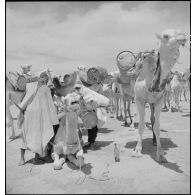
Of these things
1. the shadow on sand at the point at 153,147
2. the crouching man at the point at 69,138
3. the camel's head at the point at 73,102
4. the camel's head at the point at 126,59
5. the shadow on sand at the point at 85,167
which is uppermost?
the camel's head at the point at 126,59

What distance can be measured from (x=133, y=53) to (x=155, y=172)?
3.13m

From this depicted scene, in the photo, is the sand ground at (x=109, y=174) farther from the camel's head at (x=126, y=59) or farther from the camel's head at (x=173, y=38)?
the camel's head at (x=173, y=38)

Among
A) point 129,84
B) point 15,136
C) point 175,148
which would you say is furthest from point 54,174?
point 129,84

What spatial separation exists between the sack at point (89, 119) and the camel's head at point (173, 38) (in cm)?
312

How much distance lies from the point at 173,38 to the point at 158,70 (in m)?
0.75

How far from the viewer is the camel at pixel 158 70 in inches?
181

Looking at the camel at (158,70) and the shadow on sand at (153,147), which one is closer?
the camel at (158,70)

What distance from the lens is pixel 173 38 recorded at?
4.55m

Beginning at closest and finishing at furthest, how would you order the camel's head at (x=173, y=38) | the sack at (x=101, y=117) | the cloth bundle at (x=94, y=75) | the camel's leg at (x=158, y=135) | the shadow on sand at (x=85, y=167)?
1. the camel's head at (x=173, y=38)
2. the shadow on sand at (x=85, y=167)
3. the camel's leg at (x=158, y=135)
4. the sack at (x=101, y=117)
5. the cloth bundle at (x=94, y=75)

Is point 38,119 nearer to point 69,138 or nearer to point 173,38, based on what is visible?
point 69,138

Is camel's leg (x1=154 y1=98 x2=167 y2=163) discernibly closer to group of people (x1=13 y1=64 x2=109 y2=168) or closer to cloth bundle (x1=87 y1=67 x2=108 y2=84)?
group of people (x1=13 y1=64 x2=109 y2=168)

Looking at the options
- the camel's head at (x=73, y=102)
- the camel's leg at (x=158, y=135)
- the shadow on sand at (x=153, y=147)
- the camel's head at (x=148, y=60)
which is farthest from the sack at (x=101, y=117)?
the camel's head at (x=148, y=60)

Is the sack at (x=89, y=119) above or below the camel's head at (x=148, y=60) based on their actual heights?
below

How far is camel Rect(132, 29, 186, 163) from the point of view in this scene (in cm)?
460
